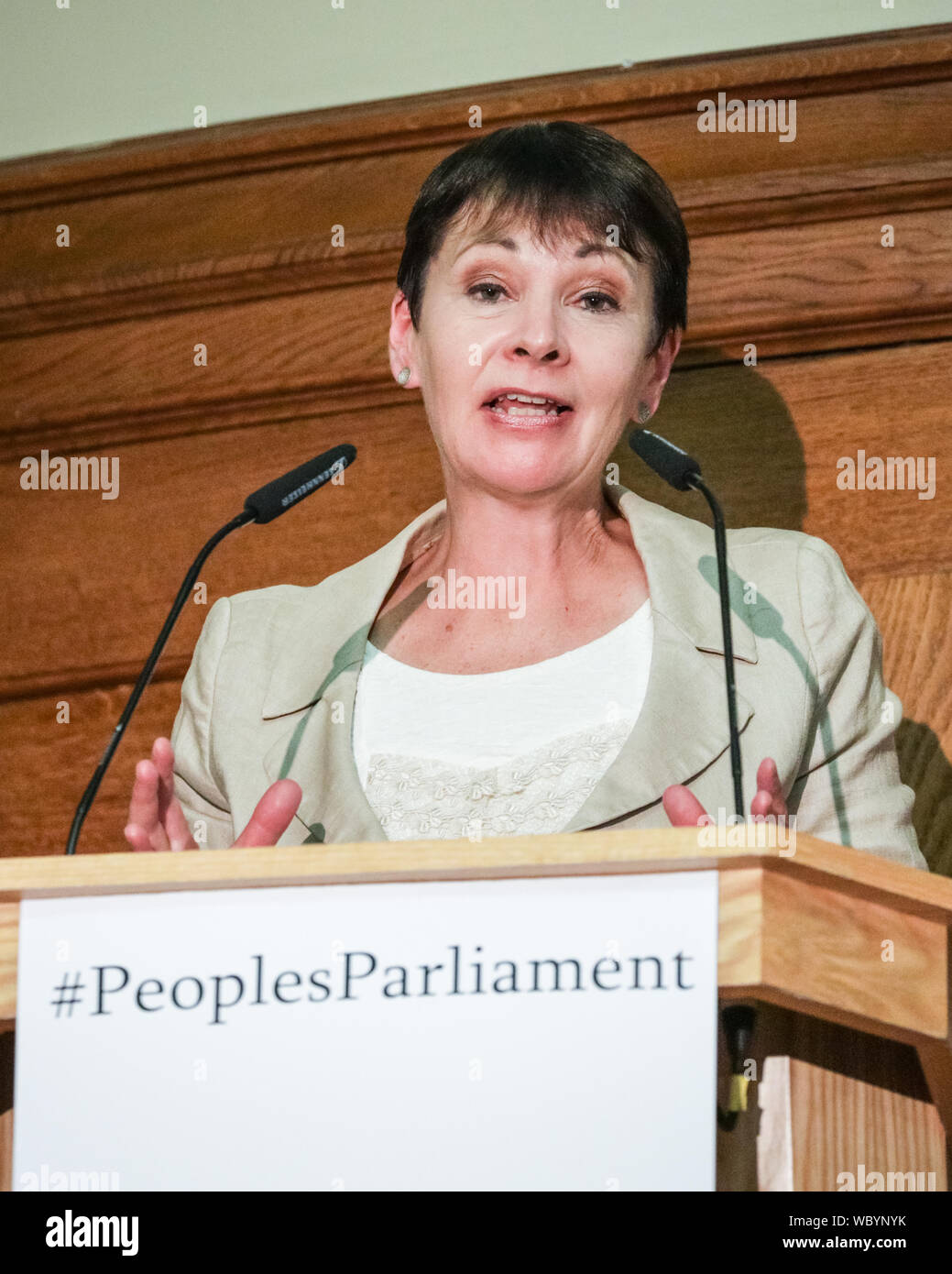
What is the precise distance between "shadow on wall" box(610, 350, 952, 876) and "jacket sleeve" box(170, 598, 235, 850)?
27.8 inches

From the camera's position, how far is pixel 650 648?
2.09 m

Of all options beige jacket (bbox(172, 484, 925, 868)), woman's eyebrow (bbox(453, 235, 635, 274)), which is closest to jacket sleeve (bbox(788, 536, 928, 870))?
beige jacket (bbox(172, 484, 925, 868))

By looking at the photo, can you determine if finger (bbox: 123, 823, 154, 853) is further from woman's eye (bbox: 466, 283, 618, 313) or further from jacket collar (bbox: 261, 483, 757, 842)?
woman's eye (bbox: 466, 283, 618, 313)

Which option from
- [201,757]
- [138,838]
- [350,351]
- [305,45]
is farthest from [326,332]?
[138,838]

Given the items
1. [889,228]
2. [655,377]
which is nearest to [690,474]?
[655,377]

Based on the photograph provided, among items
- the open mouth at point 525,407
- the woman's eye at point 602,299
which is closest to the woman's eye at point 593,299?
the woman's eye at point 602,299

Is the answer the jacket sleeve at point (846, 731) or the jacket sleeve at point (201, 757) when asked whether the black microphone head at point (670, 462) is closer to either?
the jacket sleeve at point (846, 731)

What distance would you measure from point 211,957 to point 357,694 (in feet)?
2.85

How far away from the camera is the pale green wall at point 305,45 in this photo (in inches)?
108

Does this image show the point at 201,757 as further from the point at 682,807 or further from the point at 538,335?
the point at 682,807

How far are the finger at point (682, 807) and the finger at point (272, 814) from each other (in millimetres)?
344

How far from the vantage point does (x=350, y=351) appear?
9.04 ft

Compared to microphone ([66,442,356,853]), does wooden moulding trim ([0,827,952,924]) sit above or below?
below

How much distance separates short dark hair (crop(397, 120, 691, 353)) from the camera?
2.16m
